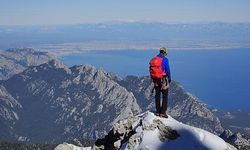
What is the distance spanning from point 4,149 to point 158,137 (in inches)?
7133

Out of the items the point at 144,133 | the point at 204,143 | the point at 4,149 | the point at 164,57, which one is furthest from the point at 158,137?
the point at 4,149

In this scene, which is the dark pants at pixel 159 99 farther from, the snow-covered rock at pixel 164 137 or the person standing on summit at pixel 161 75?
the snow-covered rock at pixel 164 137

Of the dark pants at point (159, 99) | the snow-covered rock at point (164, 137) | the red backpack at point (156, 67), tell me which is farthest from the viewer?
the dark pants at point (159, 99)

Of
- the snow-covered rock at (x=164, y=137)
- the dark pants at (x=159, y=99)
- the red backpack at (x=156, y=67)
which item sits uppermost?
the red backpack at (x=156, y=67)

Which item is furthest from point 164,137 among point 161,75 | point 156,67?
point 156,67

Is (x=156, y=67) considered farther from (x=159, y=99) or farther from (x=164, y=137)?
(x=164, y=137)

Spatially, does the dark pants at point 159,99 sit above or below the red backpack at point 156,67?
below

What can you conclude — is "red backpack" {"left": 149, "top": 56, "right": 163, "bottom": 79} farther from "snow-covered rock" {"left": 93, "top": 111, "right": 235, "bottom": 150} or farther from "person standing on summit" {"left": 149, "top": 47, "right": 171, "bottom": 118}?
"snow-covered rock" {"left": 93, "top": 111, "right": 235, "bottom": 150}

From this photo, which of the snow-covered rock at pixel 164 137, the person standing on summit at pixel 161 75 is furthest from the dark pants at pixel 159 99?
the snow-covered rock at pixel 164 137

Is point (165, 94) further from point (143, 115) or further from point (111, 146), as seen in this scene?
point (111, 146)

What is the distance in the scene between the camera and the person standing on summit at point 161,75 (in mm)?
28641

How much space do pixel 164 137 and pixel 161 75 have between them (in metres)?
4.13

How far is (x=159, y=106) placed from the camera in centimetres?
3050

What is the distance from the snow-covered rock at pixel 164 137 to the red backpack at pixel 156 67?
9.00ft
